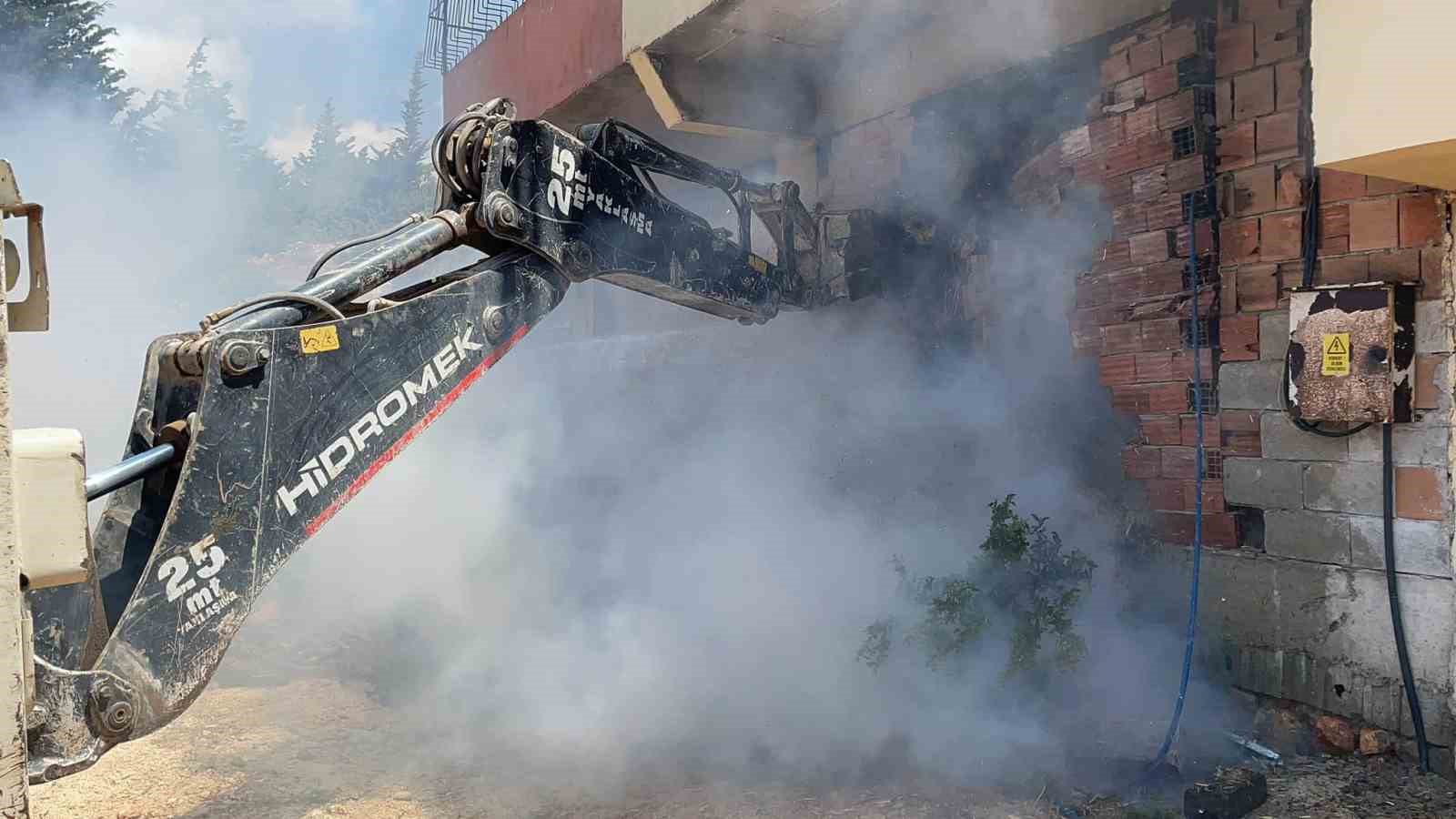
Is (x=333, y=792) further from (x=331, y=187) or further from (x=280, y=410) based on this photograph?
(x=331, y=187)

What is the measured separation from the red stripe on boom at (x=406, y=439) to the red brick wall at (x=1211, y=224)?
3.26 metres

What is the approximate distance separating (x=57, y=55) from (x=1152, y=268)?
26.4 m

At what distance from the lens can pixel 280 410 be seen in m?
3.01

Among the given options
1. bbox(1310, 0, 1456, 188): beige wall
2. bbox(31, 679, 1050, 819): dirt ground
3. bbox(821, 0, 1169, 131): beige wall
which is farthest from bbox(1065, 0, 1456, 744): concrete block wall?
bbox(31, 679, 1050, 819): dirt ground

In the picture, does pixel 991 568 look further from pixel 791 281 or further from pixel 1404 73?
pixel 1404 73

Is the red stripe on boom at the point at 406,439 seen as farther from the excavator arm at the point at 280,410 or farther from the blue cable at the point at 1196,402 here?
the blue cable at the point at 1196,402

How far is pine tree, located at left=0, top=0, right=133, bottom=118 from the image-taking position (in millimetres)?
22047

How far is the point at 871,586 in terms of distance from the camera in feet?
21.4

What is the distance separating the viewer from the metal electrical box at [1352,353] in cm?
411

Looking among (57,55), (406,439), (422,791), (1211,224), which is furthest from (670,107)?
(57,55)

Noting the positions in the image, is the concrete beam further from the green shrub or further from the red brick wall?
the green shrub

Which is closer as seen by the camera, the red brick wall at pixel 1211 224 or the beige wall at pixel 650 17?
the red brick wall at pixel 1211 224

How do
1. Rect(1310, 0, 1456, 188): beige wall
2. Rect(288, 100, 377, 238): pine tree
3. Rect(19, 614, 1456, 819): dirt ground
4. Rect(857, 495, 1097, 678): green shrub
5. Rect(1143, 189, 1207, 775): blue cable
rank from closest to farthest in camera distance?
Rect(1310, 0, 1456, 188): beige wall → Rect(19, 614, 1456, 819): dirt ground → Rect(857, 495, 1097, 678): green shrub → Rect(1143, 189, 1207, 775): blue cable → Rect(288, 100, 377, 238): pine tree

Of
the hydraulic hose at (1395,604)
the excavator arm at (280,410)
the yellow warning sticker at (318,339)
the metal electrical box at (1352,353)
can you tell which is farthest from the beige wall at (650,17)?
the hydraulic hose at (1395,604)
